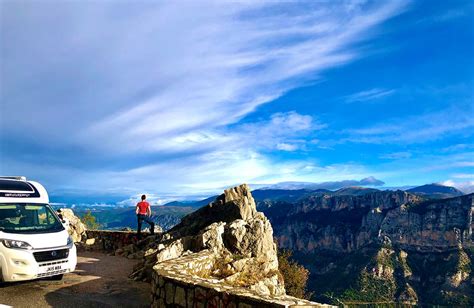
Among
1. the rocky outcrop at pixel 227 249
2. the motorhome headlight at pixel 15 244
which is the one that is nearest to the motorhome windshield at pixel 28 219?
the motorhome headlight at pixel 15 244

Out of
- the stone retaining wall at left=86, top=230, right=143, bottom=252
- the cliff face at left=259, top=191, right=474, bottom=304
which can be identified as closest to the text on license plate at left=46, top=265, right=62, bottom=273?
the stone retaining wall at left=86, top=230, right=143, bottom=252

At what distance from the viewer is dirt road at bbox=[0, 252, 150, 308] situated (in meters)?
10.7

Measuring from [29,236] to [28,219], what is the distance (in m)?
1.38

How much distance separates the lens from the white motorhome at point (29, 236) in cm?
1089

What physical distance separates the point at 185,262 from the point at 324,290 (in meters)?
147

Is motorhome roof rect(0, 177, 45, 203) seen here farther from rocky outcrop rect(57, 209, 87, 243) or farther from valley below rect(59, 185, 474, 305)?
valley below rect(59, 185, 474, 305)

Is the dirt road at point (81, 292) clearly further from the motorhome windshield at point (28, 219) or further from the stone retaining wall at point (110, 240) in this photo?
the stone retaining wall at point (110, 240)

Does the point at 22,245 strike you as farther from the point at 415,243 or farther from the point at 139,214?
the point at 415,243

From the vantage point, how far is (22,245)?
1109cm

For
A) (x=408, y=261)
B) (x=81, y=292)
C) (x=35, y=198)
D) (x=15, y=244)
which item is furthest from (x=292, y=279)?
(x=408, y=261)

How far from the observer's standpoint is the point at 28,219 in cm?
1252

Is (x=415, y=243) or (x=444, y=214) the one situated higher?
(x=444, y=214)

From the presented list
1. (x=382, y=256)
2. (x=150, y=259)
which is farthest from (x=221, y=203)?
(x=382, y=256)

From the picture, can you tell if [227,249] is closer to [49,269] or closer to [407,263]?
[49,269]
